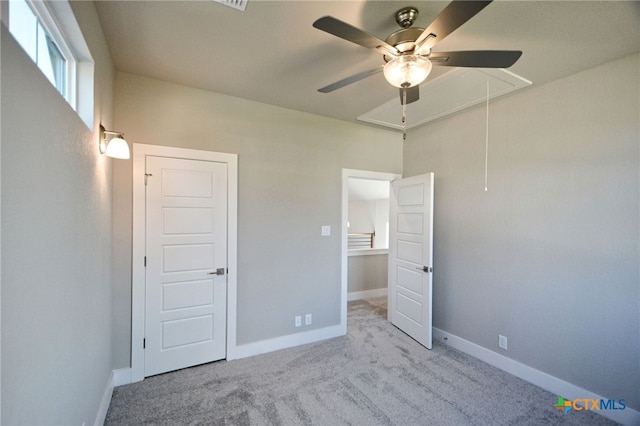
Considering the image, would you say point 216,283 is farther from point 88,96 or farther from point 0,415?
point 0,415

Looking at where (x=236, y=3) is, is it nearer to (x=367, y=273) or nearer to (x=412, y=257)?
(x=412, y=257)

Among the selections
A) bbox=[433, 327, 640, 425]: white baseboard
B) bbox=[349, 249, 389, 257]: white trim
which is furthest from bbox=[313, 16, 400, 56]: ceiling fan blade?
bbox=[349, 249, 389, 257]: white trim

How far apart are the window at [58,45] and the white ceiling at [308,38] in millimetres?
335

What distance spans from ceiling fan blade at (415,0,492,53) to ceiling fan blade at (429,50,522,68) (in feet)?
0.33

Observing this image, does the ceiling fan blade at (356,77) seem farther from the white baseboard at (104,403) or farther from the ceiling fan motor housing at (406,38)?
the white baseboard at (104,403)

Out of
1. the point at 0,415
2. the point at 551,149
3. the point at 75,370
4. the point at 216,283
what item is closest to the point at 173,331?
the point at 216,283

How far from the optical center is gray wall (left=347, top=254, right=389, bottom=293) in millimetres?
4938

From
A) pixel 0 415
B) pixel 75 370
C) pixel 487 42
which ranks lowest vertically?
pixel 75 370

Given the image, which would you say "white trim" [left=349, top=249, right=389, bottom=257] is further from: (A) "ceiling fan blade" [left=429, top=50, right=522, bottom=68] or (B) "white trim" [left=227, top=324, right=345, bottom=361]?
(A) "ceiling fan blade" [left=429, top=50, right=522, bottom=68]

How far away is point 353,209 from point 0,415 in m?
8.37

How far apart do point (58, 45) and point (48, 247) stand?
3.56ft

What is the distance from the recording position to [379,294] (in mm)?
5148

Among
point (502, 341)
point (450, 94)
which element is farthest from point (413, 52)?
point (502, 341)

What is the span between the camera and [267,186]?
118 inches
